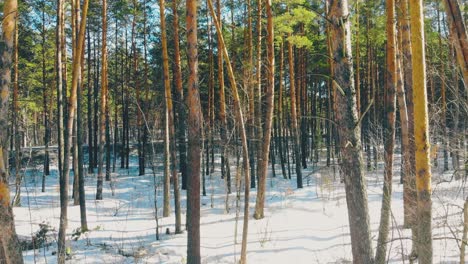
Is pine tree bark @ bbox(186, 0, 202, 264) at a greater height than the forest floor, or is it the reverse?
pine tree bark @ bbox(186, 0, 202, 264)

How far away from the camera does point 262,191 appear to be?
437 inches

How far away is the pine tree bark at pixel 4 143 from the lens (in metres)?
4.43

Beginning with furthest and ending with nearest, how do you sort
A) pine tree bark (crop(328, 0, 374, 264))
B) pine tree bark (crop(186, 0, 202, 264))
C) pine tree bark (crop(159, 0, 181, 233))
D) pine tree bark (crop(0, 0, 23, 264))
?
pine tree bark (crop(159, 0, 181, 233))
pine tree bark (crop(186, 0, 202, 264))
pine tree bark (crop(0, 0, 23, 264))
pine tree bark (crop(328, 0, 374, 264))

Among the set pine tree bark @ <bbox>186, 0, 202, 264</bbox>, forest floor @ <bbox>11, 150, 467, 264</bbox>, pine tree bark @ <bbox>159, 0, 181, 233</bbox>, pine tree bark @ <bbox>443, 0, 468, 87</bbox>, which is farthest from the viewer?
pine tree bark @ <bbox>159, 0, 181, 233</bbox>

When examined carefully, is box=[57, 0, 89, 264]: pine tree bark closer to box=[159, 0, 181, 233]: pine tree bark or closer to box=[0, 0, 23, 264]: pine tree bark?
box=[0, 0, 23, 264]: pine tree bark

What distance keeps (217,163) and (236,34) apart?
11.0 m

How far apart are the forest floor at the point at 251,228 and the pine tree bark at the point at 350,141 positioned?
4.18ft

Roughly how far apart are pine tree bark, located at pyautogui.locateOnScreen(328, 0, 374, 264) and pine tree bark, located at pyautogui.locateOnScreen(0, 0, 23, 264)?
4.10 m

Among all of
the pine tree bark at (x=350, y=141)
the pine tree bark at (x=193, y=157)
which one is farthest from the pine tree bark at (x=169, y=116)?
the pine tree bark at (x=350, y=141)

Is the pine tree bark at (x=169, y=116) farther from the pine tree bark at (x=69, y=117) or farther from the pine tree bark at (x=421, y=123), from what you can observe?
the pine tree bark at (x=421, y=123)

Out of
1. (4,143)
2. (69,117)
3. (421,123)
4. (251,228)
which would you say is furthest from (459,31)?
(251,228)

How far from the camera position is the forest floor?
780 cm

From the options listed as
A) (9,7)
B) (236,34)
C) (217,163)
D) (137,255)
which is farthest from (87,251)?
(217,163)

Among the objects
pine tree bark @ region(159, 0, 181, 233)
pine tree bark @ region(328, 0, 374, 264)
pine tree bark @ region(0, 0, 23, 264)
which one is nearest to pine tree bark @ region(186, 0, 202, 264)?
pine tree bark @ region(0, 0, 23, 264)
